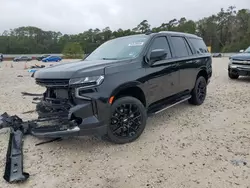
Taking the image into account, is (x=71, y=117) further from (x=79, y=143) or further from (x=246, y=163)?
(x=246, y=163)

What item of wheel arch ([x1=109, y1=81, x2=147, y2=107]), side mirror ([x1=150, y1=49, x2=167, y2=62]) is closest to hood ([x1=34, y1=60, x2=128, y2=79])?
wheel arch ([x1=109, y1=81, x2=147, y2=107])

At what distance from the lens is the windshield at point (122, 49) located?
166 inches

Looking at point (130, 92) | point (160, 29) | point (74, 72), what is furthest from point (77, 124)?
point (160, 29)

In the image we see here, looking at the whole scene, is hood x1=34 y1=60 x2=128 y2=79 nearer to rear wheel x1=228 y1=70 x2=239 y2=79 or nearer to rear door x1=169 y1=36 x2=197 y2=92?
rear door x1=169 y1=36 x2=197 y2=92

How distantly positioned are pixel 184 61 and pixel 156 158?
8.43 ft

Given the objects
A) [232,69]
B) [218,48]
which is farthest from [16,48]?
[232,69]

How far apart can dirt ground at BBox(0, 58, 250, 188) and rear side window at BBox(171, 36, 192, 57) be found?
56.8 inches

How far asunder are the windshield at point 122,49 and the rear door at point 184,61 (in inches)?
35.1

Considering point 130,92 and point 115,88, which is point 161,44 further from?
point 115,88

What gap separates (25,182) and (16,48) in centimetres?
9684

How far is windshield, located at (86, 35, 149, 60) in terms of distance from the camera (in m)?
4.22

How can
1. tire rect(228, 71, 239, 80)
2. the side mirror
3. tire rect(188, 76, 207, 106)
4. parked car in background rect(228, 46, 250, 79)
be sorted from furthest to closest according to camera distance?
tire rect(228, 71, 239, 80) < parked car in background rect(228, 46, 250, 79) < tire rect(188, 76, 207, 106) < the side mirror

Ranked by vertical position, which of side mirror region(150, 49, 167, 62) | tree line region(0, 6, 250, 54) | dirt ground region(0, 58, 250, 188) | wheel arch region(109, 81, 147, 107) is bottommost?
dirt ground region(0, 58, 250, 188)

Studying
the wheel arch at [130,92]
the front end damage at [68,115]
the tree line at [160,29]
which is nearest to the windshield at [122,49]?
the wheel arch at [130,92]
